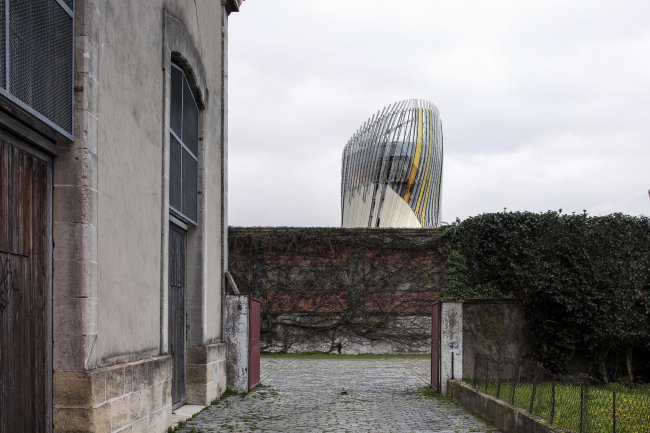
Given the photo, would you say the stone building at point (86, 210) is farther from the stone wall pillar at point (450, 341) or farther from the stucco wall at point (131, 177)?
the stone wall pillar at point (450, 341)

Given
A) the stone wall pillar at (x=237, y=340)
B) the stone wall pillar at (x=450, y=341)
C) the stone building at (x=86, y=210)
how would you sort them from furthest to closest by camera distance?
1. the stone wall pillar at (x=237, y=340)
2. the stone wall pillar at (x=450, y=341)
3. the stone building at (x=86, y=210)

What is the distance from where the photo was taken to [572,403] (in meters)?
6.66

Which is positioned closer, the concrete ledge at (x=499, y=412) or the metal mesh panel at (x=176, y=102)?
the concrete ledge at (x=499, y=412)

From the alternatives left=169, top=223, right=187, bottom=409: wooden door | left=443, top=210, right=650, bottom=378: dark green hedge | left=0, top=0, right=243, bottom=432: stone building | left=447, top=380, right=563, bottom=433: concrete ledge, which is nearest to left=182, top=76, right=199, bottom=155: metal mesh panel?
left=0, top=0, right=243, bottom=432: stone building

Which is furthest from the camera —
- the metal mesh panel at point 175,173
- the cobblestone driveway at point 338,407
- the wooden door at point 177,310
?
the wooden door at point 177,310

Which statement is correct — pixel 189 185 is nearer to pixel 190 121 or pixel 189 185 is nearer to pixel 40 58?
pixel 190 121

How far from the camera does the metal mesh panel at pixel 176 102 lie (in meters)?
9.14

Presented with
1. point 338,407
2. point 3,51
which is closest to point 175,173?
point 338,407

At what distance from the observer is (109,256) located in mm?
6016

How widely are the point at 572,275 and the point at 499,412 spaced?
18.6ft

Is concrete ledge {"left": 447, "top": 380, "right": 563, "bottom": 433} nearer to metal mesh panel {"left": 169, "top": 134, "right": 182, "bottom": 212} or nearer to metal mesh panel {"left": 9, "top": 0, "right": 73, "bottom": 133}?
metal mesh panel {"left": 169, "top": 134, "right": 182, "bottom": 212}

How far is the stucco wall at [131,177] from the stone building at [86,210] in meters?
0.02

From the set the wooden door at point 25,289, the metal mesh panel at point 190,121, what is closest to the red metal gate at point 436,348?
the metal mesh panel at point 190,121

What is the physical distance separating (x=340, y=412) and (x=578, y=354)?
6.58 metres
